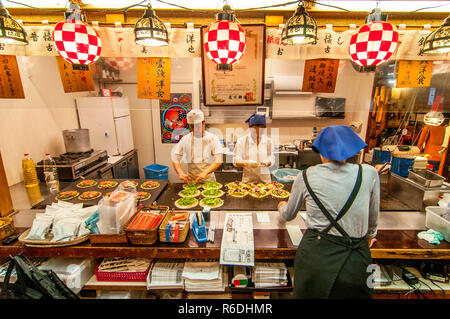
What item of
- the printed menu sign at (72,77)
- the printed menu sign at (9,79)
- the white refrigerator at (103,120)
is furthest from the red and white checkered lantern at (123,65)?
the printed menu sign at (72,77)

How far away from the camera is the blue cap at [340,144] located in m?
1.77

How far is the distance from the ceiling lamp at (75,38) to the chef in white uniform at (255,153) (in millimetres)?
2381

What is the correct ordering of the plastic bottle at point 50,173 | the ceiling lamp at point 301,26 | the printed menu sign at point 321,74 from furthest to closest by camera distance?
the plastic bottle at point 50,173, the printed menu sign at point 321,74, the ceiling lamp at point 301,26

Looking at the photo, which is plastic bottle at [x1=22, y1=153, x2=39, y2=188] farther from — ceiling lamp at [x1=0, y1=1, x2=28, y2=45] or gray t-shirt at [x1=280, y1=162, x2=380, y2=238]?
gray t-shirt at [x1=280, y1=162, x2=380, y2=238]

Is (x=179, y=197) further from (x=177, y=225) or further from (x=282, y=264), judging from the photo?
(x=282, y=264)

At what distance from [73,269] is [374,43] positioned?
3.54 metres

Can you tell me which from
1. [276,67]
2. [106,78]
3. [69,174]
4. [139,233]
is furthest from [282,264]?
[106,78]

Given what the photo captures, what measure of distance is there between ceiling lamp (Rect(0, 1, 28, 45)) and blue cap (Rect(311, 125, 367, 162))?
3.14 meters

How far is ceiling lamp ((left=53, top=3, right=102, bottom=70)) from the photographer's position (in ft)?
7.06

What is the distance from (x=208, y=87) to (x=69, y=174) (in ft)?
9.35

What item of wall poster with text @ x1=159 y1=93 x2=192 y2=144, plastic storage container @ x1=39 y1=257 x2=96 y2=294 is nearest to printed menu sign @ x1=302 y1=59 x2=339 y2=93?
plastic storage container @ x1=39 y1=257 x2=96 y2=294

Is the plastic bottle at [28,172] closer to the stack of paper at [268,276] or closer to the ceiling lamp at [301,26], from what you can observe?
the stack of paper at [268,276]

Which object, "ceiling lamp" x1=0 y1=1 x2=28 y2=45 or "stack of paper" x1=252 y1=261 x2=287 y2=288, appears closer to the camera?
"stack of paper" x1=252 y1=261 x2=287 y2=288

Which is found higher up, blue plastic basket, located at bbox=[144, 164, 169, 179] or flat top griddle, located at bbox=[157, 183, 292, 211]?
flat top griddle, located at bbox=[157, 183, 292, 211]
